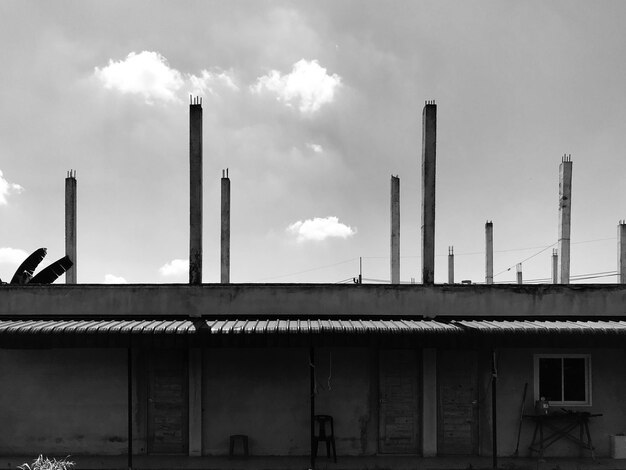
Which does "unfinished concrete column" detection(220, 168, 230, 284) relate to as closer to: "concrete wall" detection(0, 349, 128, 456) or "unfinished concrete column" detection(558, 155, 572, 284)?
"concrete wall" detection(0, 349, 128, 456)

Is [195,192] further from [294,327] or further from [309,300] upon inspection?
[294,327]

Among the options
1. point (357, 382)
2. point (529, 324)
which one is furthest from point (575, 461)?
point (357, 382)

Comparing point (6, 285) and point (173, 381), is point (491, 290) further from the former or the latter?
point (6, 285)

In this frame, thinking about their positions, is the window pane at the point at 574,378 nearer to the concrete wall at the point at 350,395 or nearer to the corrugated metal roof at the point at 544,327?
the corrugated metal roof at the point at 544,327

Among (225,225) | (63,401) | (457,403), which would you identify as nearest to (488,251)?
(225,225)

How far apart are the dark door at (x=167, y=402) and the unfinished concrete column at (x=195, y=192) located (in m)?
1.81

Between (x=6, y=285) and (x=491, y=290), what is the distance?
421 inches

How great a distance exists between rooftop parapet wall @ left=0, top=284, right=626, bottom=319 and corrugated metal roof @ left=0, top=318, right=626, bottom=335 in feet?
1.85

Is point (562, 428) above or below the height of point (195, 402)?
below

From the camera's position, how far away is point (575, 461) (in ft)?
33.6

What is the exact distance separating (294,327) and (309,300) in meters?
1.50

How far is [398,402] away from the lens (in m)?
10.6

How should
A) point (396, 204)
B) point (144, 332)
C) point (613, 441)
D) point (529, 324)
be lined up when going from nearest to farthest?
1. point (144, 332)
2. point (529, 324)
3. point (613, 441)
4. point (396, 204)

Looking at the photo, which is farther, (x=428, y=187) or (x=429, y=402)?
(x=428, y=187)
